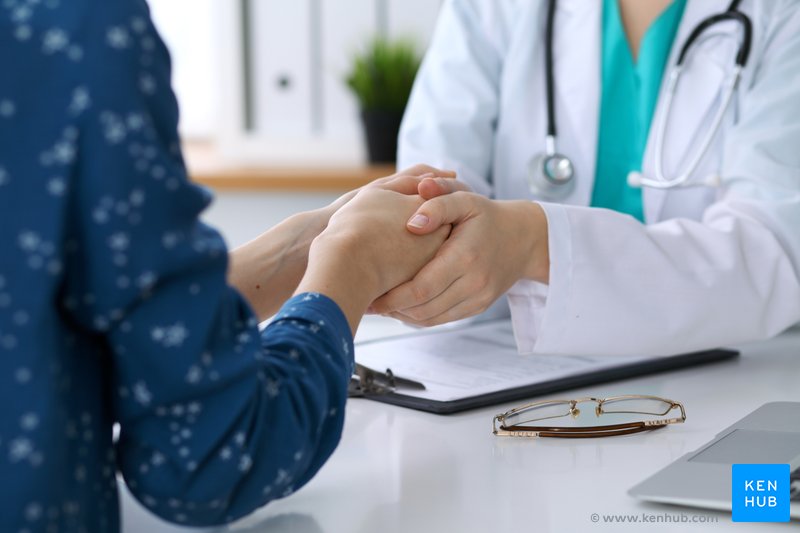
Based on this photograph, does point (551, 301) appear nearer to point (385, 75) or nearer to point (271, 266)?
point (271, 266)

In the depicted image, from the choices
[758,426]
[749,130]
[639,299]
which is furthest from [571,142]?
[758,426]

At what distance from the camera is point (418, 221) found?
3.03 ft

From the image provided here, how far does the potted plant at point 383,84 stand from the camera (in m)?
2.43

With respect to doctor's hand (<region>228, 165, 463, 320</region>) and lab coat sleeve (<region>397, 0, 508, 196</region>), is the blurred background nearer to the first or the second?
lab coat sleeve (<region>397, 0, 508, 196</region>)

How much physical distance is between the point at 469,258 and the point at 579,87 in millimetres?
542

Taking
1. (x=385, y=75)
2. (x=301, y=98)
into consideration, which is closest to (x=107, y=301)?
(x=385, y=75)

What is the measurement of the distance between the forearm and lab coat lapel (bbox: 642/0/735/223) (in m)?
0.54

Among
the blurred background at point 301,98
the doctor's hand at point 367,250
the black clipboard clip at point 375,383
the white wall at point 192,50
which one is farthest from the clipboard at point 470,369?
the white wall at point 192,50

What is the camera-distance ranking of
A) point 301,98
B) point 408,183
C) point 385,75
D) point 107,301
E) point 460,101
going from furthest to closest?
point 301,98 < point 385,75 < point 460,101 < point 408,183 < point 107,301

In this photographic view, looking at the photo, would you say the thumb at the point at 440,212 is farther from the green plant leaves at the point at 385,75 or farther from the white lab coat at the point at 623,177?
the green plant leaves at the point at 385,75

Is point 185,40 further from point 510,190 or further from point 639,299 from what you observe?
point 639,299

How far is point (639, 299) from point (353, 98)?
165cm

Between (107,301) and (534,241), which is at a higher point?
(107,301)

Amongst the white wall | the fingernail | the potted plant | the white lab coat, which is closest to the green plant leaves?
the potted plant
